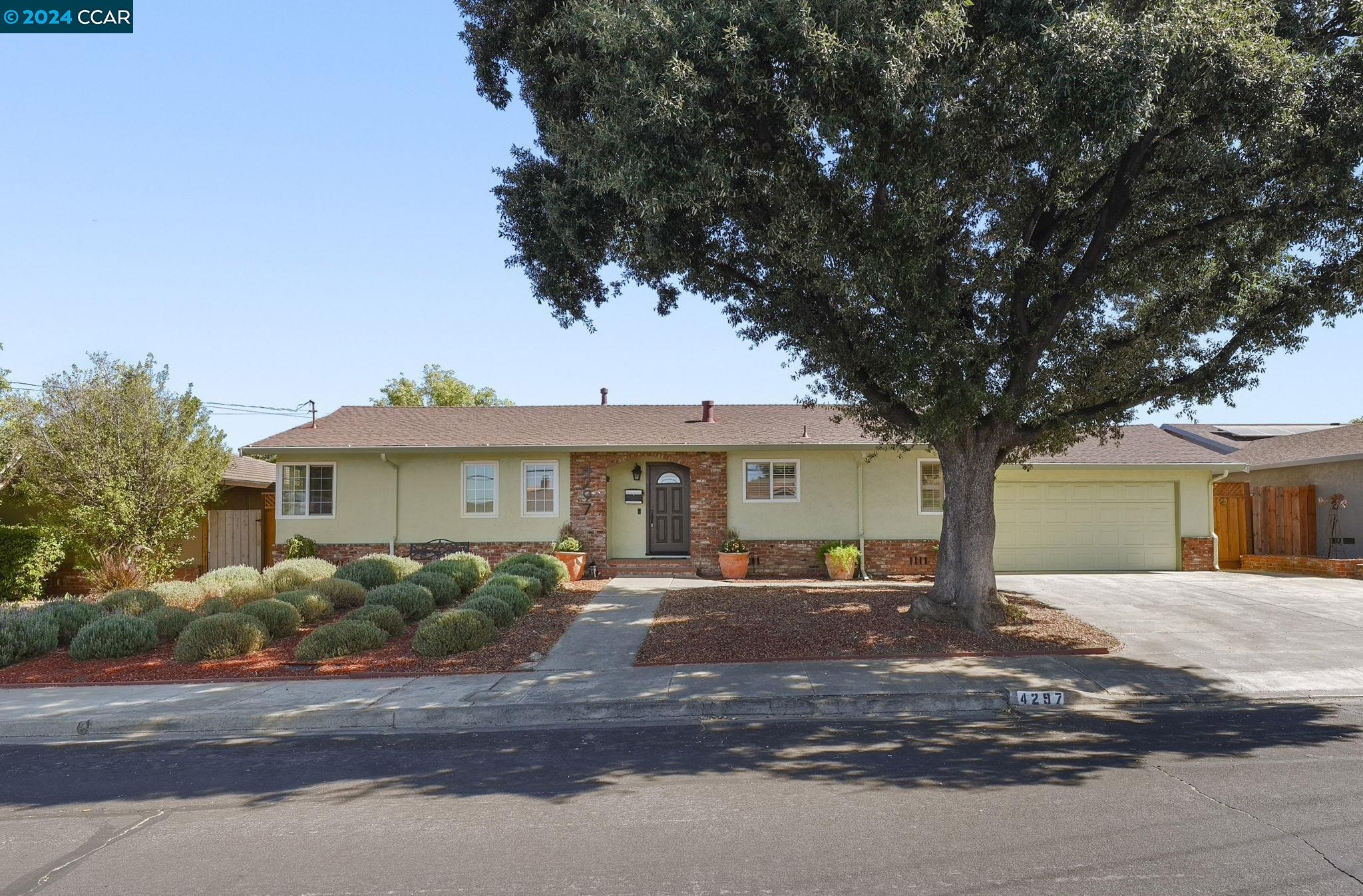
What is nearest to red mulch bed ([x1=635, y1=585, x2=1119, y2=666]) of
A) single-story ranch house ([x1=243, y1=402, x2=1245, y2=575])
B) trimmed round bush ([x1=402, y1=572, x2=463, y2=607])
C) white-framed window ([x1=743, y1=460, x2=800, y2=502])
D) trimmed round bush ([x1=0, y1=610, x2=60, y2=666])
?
trimmed round bush ([x1=402, y1=572, x2=463, y2=607])

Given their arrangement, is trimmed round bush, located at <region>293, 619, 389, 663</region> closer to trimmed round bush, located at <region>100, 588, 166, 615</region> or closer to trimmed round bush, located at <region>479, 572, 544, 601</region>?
trimmed round bush, located at <region>479, 572, 544, 601</region>

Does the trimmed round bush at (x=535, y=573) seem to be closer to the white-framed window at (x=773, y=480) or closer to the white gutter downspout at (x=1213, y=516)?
the white-framed window at (x=773, y=480)

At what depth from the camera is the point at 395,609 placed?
12.0 metres

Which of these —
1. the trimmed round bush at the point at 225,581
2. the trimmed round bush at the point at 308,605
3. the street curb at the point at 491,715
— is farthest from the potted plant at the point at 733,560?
the street curb at the point at 491,715

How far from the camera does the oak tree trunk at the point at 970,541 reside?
1151 centimetres

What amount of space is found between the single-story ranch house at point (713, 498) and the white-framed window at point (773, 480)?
32 millimetres

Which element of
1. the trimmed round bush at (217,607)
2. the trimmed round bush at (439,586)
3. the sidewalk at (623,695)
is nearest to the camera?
the sidewalk at (623,695)

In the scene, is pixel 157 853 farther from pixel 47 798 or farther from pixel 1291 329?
pixel 1291 329

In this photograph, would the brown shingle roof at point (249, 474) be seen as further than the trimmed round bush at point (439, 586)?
Yes

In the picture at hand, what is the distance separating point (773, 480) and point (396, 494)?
8145mm

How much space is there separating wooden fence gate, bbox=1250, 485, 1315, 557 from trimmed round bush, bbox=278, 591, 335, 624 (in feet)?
66.2

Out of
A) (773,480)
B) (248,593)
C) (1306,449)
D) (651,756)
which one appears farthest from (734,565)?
(1306,449)

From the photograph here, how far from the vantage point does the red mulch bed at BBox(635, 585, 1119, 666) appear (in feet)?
34.1

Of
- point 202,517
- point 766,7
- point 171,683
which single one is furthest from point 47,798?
point 202,517
